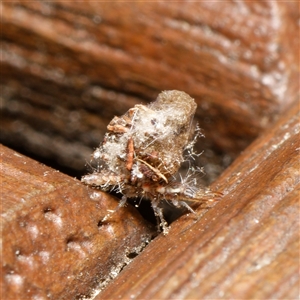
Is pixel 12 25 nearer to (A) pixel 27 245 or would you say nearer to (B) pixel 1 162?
(B) pixel 1 162

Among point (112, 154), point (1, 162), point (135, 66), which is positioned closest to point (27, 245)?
point (1, 162)

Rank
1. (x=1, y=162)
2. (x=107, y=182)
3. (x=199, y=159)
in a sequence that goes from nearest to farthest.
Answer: (x=1, y=162) < (x=107, y=182) < (x=199, y=159)

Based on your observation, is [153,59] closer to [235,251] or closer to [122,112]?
[122,112]

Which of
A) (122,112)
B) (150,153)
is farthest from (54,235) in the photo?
(122,112)

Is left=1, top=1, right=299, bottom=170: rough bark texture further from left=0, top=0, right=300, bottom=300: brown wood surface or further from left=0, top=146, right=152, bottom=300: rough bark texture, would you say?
left=0, top=146, right=152, bottom=300: rough bark texture

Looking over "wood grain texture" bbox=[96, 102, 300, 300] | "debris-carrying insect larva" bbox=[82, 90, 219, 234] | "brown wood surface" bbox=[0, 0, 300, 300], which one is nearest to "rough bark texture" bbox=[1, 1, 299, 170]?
"brown wood surface" bbox=[0, 0, 300, 300]

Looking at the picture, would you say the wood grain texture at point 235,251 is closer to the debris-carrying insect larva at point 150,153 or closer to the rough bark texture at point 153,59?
the debris-carrying insect larva at point 150,153
